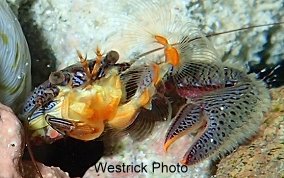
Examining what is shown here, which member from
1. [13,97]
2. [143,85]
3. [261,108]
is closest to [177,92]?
[143,85]

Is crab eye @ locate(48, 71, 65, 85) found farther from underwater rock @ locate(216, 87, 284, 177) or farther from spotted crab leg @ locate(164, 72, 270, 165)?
underwater rock @ locate(216, 87, 284, 177)

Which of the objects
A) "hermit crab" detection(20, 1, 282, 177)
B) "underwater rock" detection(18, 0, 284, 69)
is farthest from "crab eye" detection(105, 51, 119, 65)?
"underwater rock" detection(18, 0, 284, 69)

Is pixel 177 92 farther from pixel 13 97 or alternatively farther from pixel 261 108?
pixel 13 97

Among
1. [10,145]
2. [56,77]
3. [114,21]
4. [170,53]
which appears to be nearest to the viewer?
[10,145]

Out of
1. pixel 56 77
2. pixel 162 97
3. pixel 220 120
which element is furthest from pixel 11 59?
pixel 220 120

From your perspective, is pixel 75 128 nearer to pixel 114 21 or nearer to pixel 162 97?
pixel 162 97

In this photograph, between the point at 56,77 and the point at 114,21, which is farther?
the point at 114,21
